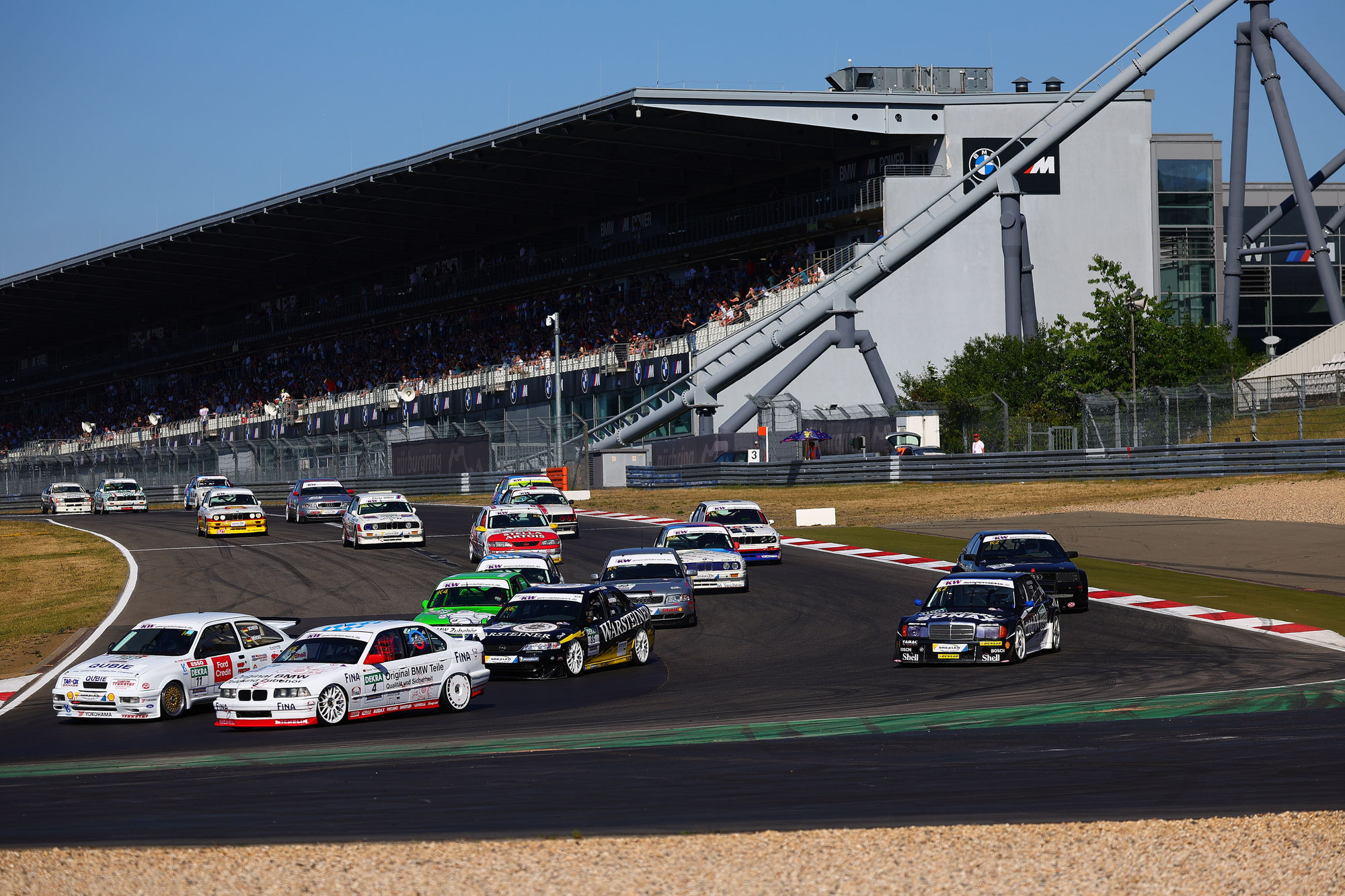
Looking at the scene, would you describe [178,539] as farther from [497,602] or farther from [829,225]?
[829,225]

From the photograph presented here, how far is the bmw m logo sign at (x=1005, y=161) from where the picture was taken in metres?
59.8

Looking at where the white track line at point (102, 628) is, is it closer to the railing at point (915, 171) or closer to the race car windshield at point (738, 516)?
the race car windshield at point (738, 516)

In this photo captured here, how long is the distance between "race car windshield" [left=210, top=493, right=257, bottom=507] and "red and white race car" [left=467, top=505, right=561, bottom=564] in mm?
10752

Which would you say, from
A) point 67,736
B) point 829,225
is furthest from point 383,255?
point 67,736

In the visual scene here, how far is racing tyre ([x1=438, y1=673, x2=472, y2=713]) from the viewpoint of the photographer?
16734mm

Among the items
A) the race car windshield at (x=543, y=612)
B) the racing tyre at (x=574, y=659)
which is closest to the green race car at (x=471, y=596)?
the race car windshield at (x=543, y=612)

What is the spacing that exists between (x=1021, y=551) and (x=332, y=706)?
12.7 metres

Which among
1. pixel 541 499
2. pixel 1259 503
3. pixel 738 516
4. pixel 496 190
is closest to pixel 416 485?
pixel 496 190

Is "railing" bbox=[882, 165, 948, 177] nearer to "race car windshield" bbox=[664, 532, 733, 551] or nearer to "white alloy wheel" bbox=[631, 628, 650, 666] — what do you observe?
"race car windshield" bbox=[664, 532, 733, 551]

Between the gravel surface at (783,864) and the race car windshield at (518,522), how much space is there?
23.5 meters

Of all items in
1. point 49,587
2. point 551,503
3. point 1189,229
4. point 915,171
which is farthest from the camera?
point 1189,229

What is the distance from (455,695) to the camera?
16.8 metres

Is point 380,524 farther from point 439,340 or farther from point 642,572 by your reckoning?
point 439,340

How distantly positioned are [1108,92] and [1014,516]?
82.2 feet
